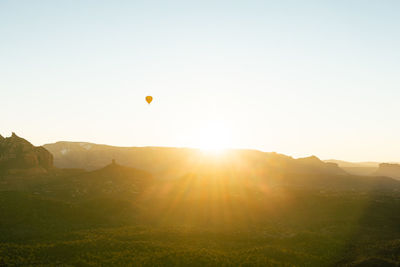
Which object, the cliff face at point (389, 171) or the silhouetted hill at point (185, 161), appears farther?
Answer: the cliff face at point (389, 171)

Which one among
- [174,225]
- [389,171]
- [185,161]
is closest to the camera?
[174,225]

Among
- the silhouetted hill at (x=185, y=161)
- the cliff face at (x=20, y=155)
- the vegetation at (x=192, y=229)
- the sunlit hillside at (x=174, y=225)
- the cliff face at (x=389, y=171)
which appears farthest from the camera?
the cliff face at (x=389, y=171)

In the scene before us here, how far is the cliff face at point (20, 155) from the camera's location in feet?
271

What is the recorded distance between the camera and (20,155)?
85.5 m

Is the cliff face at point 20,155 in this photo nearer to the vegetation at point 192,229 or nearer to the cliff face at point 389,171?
the vegetation at point 192,229

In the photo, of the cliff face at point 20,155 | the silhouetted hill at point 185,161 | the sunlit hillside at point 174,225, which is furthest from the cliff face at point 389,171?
the cliff face at point 20,155

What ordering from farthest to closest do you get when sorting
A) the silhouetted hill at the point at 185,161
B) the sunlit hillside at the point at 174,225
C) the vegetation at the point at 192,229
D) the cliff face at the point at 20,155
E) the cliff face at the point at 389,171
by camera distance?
the cliff face at the point at 389,171 → the silhouetted hill at the point at 185,161 → the cliff face at the point at 20,155 → the sunlit hillside at the point at 174,225 → the vegetation at the point at 192,229

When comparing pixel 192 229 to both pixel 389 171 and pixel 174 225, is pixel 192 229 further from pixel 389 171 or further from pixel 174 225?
pixel 389 171

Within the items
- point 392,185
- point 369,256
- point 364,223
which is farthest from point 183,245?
point 392,185

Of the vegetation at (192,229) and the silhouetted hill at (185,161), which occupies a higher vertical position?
the silhouetted hill at (185,161)

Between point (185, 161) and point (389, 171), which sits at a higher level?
point (185, 161)

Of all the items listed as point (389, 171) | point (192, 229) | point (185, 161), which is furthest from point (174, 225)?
point (389, 171)

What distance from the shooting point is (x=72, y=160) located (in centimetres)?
18138

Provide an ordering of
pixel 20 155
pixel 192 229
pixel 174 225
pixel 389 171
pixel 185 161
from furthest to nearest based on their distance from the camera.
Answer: pixel 389 171 < pixel 185 161 < pixel 20 155 < pixel 174 225 < pixel 192 229
